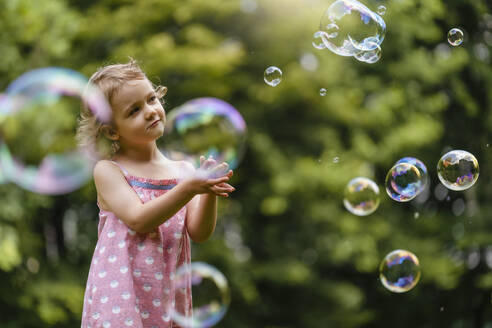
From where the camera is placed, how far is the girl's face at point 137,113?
6.12ft

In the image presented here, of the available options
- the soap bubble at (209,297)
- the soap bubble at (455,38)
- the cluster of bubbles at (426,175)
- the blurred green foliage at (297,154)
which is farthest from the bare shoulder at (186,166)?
the blurred green foliage at (297,154)

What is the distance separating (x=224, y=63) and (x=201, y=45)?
37 cm

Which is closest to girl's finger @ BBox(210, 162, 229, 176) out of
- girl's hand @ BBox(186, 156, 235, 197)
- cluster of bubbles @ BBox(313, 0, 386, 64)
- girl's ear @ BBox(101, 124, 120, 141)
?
girl's hand @ BBox(186, 156, 235, 197)

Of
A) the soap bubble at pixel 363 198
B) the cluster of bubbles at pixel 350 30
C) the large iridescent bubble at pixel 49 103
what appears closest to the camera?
the large iridescent bubble at pixel 49 103

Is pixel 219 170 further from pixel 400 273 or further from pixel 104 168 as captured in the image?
pixel 400 273

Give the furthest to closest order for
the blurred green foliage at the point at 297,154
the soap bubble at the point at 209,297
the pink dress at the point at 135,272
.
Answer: the blurred green foliage at the point at 297,154, the soap bubble at the point at 209,297, the pink dress at the point at 135,272

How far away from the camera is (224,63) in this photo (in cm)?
740

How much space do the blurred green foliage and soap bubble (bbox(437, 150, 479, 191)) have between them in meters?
3.48

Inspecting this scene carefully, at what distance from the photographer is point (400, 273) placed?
3.46 meters

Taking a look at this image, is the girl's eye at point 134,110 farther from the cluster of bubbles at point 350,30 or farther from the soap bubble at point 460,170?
the soap bubble at point 460,170

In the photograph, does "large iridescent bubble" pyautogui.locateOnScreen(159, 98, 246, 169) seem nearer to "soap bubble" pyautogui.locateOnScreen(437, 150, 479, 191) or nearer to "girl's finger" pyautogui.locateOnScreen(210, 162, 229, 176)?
"girl's finger" pyautogui.locateOnScreen(210, 162, 229, 176)

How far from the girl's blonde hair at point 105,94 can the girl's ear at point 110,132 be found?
0.02 metres

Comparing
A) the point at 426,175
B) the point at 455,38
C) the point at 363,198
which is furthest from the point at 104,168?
the point at 455,38

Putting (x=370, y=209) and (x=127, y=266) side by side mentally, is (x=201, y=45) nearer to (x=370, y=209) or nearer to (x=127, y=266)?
(x=370, y=209)
